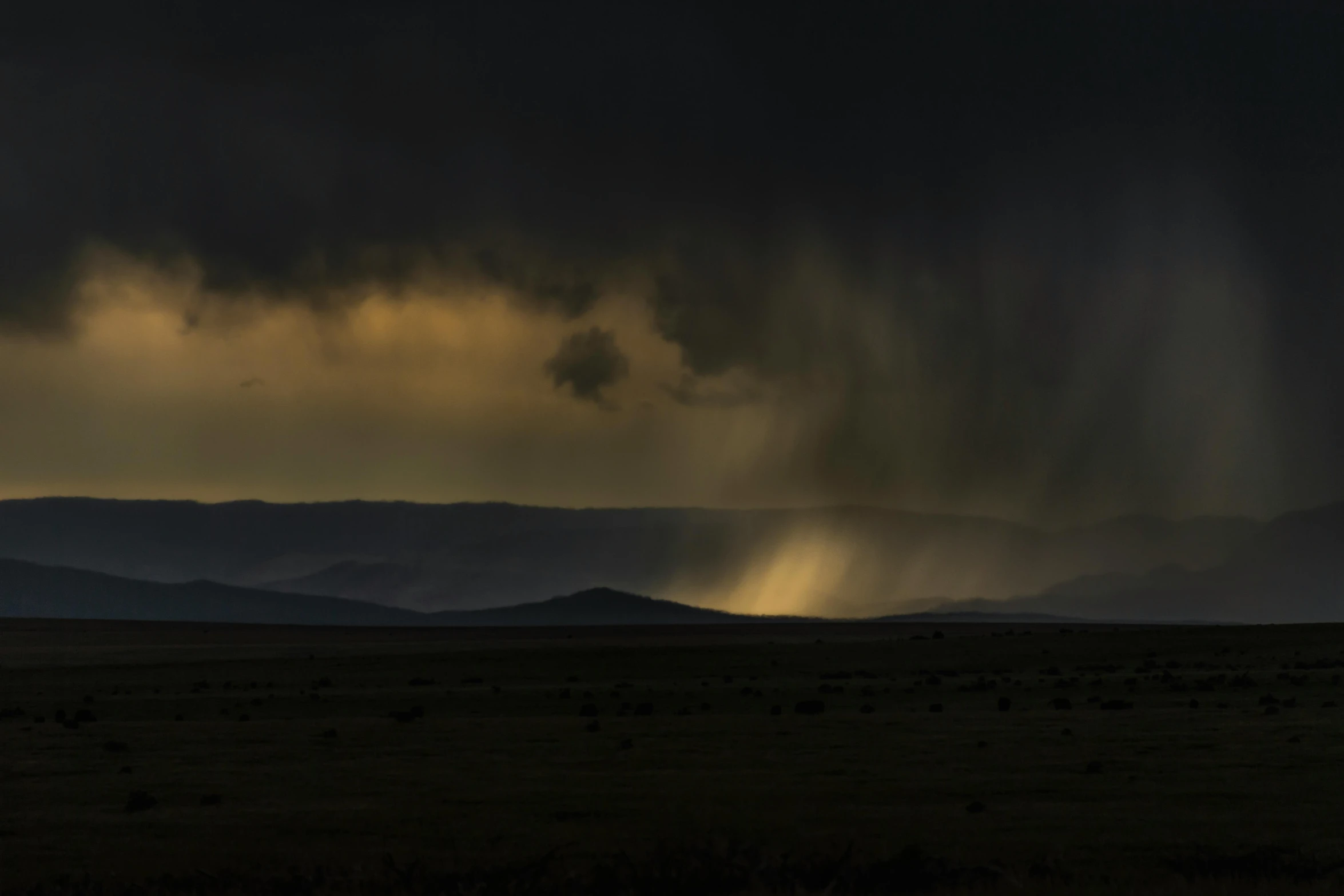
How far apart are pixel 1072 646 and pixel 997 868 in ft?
270

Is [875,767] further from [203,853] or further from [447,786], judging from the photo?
[203,853]

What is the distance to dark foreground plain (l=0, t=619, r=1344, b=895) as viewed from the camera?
20.7 metres

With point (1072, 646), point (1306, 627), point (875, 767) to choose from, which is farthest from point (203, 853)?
point (1306, 627)

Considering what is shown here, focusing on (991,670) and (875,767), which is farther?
(991,670)

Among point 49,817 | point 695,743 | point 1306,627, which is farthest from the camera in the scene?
point 1306,627

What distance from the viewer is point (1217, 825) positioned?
25000 mm

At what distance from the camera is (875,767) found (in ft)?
111

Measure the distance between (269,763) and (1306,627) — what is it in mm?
97639

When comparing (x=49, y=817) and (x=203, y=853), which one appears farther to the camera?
(x=49, y=817)

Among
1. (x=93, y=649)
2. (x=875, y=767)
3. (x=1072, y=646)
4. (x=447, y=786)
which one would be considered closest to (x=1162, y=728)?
(x=875, y=767)

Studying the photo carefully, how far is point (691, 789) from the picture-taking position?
101 ft

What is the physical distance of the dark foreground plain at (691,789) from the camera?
20734 mm

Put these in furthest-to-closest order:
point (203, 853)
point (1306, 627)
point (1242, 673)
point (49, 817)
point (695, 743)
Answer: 1. point (1306, 627)
2. point (1242, 673)
3. point (695, 743)
4. point (49, 817)
5. point (203, 853)

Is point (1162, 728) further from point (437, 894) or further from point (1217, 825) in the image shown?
point (437, 894)
